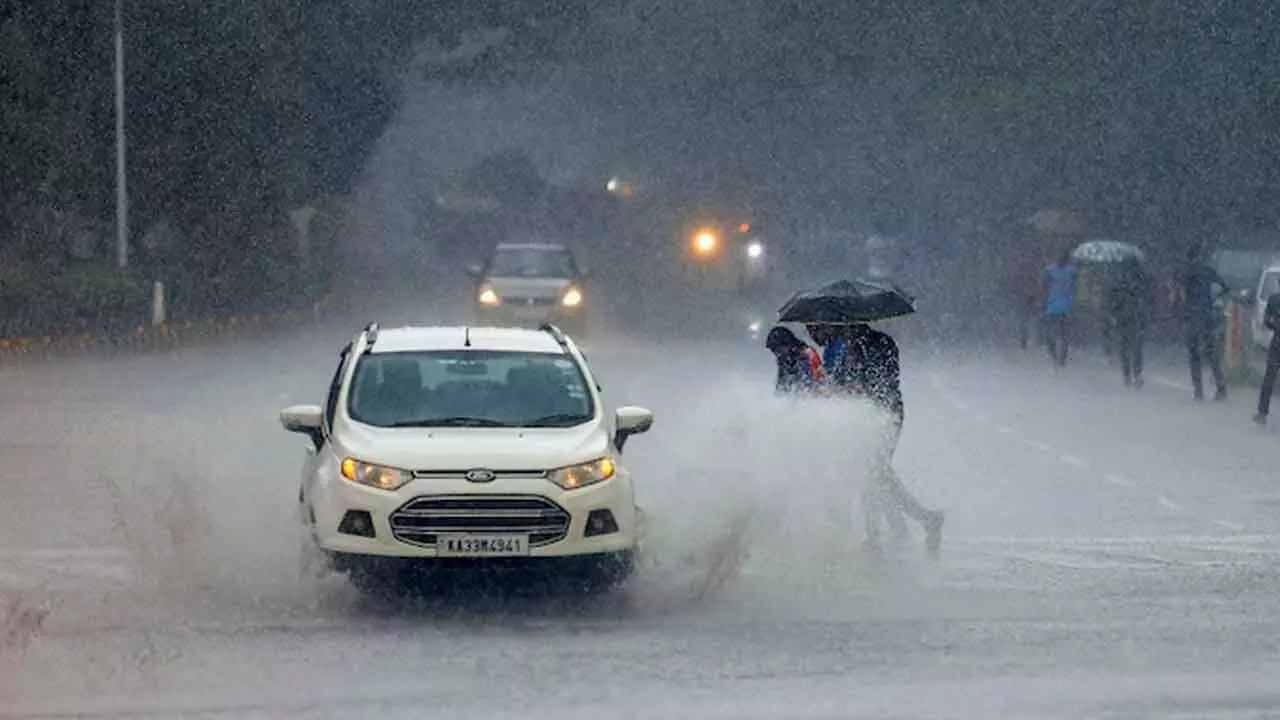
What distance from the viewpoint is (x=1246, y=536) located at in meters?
16.8

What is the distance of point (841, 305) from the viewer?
51.4 ft

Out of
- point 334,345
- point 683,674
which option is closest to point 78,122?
point 334,345

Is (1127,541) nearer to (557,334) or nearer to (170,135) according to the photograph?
(557,334)

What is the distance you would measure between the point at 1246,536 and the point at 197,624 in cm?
715

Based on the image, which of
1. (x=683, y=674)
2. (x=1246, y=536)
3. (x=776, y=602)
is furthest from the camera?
(x=1246, y=536)

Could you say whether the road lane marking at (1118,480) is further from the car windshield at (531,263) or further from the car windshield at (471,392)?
the car windshield at (531,263)

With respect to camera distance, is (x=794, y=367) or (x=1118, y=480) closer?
(x=794, y=367)

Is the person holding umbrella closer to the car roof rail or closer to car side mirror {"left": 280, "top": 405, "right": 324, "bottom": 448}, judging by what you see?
the car roof rail

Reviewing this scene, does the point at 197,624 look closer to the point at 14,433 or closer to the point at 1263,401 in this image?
the point at 14,433

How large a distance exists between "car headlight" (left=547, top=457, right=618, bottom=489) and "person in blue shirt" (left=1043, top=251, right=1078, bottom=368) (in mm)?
26970

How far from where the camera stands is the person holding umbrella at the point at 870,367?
50.6ft

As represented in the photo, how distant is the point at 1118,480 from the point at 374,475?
32.9 ft

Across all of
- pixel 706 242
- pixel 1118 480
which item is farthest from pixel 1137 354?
pixel 706 242

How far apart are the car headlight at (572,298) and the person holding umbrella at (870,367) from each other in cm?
3158
